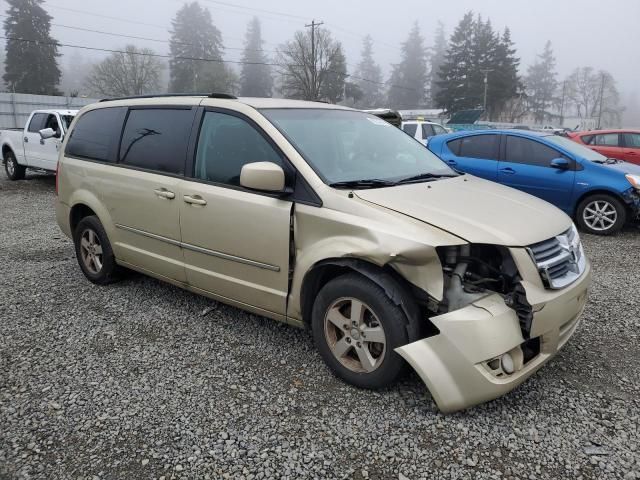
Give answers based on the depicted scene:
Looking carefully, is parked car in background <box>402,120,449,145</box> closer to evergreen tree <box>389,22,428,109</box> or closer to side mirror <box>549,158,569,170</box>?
side mirror <box>549,158,569,170</box>

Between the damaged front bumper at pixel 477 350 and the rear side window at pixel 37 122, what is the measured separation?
11818 millimetres

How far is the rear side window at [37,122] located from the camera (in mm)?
11578

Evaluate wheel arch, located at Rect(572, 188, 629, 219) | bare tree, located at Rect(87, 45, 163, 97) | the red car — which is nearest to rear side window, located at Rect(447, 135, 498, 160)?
wheel arch, located at Rect(572, 188, 629, 219)

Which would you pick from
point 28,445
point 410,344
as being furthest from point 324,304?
point 28,445

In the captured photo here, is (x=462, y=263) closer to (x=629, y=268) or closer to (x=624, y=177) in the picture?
(x=629, y=268)

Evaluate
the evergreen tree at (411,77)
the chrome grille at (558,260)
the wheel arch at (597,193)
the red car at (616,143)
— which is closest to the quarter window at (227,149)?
the chrome grille at (558,260)

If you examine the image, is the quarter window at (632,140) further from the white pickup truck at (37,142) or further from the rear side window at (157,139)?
the white pickup truck at (37,142)

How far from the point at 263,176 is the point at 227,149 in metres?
0.70

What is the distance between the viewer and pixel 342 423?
2.70 m

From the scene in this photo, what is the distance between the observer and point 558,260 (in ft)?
9.33

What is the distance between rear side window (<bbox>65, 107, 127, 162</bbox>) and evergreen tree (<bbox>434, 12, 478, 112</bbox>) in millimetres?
56816

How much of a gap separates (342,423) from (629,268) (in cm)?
449

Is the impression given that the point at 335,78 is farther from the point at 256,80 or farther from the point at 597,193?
the point at 597,193

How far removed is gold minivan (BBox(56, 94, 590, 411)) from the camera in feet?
8.64
